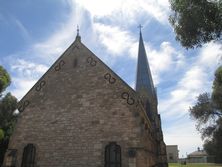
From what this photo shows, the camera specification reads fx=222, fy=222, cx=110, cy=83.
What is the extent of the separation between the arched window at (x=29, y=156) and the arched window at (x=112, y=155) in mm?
4815

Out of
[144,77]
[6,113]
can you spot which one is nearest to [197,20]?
[144,77]

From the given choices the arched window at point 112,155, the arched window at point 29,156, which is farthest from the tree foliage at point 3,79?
the arched window at point 112,155

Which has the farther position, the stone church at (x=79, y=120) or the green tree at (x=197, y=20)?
the stone church at (x=79, y=120)

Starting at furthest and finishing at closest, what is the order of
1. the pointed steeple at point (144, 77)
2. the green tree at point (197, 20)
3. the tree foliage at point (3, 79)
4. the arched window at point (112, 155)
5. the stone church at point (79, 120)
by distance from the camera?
the pointed steeple at point (144, 77)
the tree foliage at point (3, 79)
the stone church at point (79, 120)
the arched window at point (112, 155)
the green tree at point (197, 20)

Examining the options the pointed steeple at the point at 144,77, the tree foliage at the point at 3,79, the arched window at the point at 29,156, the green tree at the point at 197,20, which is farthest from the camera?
the pointed steeple at the point at 144,77

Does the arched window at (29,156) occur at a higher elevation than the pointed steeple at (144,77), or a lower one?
lower

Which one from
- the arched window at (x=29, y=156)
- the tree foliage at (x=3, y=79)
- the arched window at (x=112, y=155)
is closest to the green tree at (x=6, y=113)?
the tree foliage at (x=3, y=79)

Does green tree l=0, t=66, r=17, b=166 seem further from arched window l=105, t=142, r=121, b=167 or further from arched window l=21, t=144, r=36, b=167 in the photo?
arched window l=105, t=142, r=121, b=167

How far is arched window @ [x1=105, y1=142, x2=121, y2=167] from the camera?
11969mm

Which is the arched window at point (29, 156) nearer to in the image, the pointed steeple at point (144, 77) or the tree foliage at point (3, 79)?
the tree foliage at point (3, 79)

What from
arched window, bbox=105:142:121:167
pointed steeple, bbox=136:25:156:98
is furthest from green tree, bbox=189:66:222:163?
arched window, bbox=105:142:121:167

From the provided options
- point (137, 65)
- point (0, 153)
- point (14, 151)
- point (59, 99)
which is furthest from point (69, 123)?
point (137, 65)

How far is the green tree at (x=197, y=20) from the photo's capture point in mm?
8766

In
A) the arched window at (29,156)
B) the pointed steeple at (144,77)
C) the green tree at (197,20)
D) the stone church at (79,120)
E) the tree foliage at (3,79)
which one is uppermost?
the pointed steeple at (144,77)
